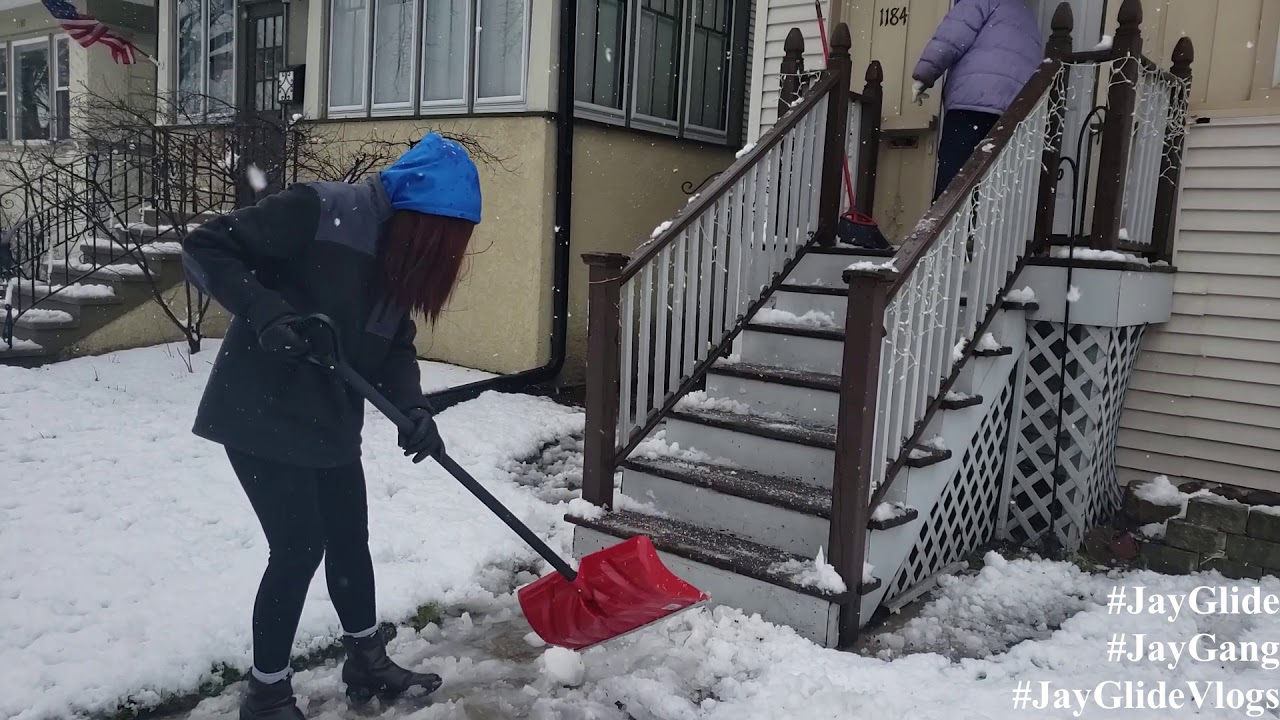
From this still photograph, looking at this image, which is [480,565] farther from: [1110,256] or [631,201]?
[631,201]

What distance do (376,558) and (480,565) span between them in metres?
0.46

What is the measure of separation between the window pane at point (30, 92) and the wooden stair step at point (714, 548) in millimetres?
13634

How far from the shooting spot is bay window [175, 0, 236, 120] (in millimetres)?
10188

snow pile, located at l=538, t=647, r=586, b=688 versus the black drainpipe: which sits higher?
the black drainpipe

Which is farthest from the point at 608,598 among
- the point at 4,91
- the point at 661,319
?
the point at 4,91

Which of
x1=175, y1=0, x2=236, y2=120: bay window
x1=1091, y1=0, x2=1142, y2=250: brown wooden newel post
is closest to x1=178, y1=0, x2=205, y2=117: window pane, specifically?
x1=175, y1=0, x2=236, y2=120: bay window

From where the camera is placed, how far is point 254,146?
24.0 ft

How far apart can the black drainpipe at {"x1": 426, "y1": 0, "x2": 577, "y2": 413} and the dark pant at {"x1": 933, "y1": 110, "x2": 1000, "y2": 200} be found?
3173mm

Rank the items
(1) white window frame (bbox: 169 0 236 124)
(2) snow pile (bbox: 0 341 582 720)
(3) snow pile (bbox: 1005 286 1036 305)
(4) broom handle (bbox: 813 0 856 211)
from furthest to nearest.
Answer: (1) white window frame (bbox: 169 0 236 124) → (4) broom handle (bbox: 813 0 856 211) → (3) snow pile (bbox: 1005 286 1036 305) → (2) snow pile (bbox: 0 341 582 720)

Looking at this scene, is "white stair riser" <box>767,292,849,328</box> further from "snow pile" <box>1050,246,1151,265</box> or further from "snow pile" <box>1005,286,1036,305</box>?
"snow pile" <box>1050,246,1151,265</box>

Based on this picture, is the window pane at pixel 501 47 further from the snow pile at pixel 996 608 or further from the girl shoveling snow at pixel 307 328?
the snow pile at pixel 996 608

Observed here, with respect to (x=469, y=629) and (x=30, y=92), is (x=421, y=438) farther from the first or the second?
(x=30, y=92)

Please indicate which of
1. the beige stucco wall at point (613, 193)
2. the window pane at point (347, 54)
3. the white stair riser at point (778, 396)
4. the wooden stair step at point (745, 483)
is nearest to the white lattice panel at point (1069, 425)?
the white stair riser at point (778, 396)

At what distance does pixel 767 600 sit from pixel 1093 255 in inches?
94.6
